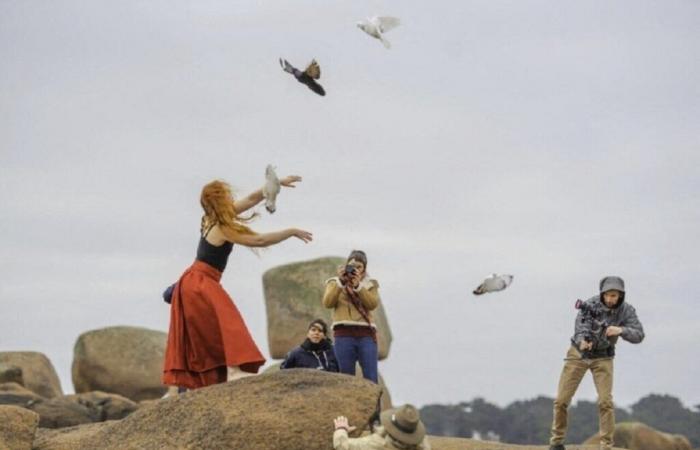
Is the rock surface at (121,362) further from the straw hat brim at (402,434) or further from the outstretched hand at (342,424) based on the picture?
the straw hat brim at (402,434)

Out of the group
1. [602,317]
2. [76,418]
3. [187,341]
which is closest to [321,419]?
[187,341]

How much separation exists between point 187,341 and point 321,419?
1.46 m

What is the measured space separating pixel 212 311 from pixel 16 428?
2438 mm

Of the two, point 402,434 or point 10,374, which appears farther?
point 10,374

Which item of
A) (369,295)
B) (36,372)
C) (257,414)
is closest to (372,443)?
(257,414)

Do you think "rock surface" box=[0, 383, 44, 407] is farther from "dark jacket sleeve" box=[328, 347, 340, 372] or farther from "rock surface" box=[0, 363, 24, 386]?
"dark jacket sleeve" box=[328, 347, 340, 372]

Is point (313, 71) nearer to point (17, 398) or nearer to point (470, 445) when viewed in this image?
point (470, 445)

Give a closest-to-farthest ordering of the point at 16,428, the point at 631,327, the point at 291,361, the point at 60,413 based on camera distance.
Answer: the point at 16,428
the point at 631,327
the point at 291,361
the point at 60,413

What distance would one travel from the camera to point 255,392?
11.5 meters

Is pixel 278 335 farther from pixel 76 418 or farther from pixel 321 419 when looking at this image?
pixel 321 419

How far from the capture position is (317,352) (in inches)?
540

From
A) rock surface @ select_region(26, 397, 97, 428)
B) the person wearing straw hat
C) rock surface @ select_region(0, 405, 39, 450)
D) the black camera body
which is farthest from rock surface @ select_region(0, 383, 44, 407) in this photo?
the person wearing straw hat

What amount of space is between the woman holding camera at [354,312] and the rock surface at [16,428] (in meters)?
2.92

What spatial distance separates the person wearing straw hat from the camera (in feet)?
34.5
